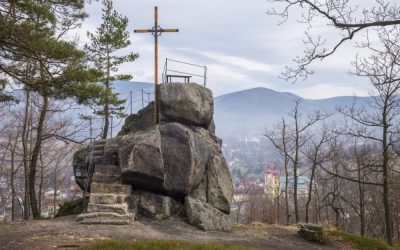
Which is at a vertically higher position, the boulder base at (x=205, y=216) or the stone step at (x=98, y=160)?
the stone step at (x=98, y=160)

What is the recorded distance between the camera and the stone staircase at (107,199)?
11.5 meters

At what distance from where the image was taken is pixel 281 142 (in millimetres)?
26891

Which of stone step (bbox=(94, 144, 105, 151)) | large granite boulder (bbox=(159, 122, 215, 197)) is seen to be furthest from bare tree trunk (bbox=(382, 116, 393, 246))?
stone step (bbox=(94, 144, 105, 151))

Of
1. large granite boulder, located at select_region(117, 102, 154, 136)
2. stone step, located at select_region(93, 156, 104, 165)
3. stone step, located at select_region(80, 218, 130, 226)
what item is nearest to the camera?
stone step, located at select_region(80, 218, 130, 226)

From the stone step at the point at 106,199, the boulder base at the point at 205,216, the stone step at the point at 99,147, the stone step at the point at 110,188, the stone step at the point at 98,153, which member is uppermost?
the stone step at the point at 99,147

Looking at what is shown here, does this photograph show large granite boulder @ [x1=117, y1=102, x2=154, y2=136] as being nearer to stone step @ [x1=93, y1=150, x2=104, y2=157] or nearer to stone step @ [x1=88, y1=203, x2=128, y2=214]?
stone step @ [x1=93, y1=150, x2=104, y2=157]

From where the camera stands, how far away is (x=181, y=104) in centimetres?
1504

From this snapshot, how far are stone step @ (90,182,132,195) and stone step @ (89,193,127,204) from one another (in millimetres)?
279

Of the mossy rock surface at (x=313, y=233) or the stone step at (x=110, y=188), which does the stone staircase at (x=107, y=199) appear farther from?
the mossy rock surface at (x=313, y=233)

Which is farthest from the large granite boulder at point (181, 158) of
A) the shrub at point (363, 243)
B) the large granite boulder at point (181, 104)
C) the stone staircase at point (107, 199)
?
the shrub at point (363, 243)

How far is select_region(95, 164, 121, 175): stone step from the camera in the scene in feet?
44.5

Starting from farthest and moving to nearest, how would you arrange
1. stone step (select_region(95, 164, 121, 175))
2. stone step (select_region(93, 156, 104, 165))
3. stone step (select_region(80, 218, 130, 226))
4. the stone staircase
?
stone step (select_region(93, 156, 104, 165)) → stone step (select_region(95, 164, 121, 175)) → the stone staircase → stone step (select_region(80, 218, 130, 226))

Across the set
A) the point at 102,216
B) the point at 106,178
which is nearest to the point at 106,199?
the point at 102,216

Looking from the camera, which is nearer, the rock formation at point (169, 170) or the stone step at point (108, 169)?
the rock formation at point (169, 170)
